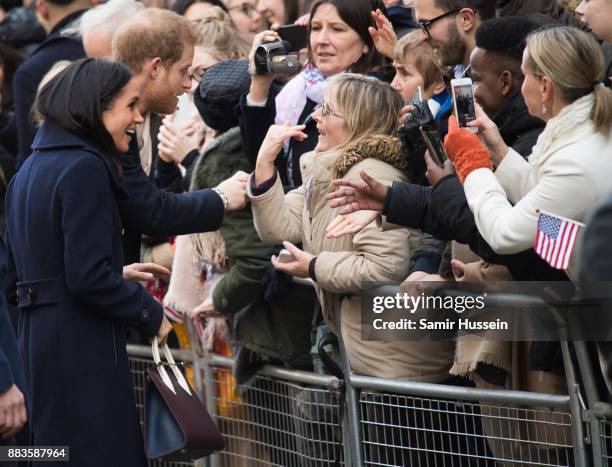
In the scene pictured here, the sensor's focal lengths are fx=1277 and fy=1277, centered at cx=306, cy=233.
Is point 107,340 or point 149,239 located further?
point 149,239

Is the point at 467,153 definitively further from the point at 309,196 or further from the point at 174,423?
the point at 174,423

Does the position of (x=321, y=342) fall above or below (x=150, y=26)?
below

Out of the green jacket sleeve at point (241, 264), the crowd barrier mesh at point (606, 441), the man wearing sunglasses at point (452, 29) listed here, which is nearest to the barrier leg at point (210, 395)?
the green jacket sleeve at point (241, 264)

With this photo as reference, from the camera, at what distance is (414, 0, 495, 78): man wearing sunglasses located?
518 centimetres

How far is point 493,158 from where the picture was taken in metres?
4.45

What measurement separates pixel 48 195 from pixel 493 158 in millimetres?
1591

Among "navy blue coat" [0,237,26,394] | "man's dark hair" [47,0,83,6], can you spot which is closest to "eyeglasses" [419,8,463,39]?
"navy blue coat" [0,237,26,394]

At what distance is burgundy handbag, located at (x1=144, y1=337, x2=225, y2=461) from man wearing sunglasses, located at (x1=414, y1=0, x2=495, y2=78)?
1.70m

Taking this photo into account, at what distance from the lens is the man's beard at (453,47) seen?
17.0 feet

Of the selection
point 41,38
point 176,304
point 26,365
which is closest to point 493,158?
point 26,365

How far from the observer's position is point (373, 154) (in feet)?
16.6

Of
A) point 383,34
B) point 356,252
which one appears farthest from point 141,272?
point 383,34

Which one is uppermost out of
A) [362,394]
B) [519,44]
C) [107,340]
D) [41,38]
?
[41,38]

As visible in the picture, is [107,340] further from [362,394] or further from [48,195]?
[362,394]
